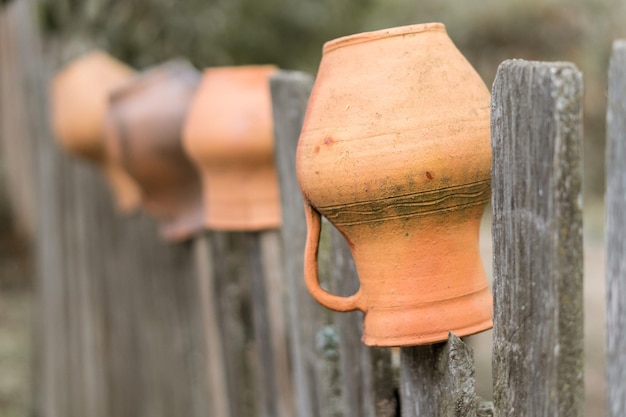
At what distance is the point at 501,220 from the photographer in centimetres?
87

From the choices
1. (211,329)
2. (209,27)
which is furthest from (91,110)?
(209,27)

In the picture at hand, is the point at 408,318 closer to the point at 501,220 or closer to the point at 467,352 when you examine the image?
the point at 467,352

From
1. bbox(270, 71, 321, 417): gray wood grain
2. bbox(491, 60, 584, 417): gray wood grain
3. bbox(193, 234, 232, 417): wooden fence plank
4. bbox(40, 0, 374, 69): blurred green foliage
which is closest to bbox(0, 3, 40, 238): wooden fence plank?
bbox(40, 0, 374, 69): blurred green foliage

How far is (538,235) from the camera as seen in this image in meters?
0.80

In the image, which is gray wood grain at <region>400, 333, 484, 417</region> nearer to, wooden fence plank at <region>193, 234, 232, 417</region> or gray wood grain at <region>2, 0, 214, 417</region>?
wooden fence plank at <region>193, 234, 232, 417</region>

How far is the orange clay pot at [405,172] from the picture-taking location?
964mm

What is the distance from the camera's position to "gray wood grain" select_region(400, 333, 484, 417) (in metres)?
1.00

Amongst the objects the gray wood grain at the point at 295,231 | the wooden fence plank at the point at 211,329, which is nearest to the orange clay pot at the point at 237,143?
the gray wood grain at the point at 295,231

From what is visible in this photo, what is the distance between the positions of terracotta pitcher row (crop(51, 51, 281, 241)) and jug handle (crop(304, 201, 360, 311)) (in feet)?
2.04

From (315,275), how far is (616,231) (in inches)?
18.6

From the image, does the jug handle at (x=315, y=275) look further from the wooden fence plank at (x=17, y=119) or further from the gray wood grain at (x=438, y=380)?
the wooden fence plank at (x=17, y=119)

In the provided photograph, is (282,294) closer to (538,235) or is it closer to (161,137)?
(161,137)

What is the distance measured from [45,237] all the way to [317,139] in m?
2.79

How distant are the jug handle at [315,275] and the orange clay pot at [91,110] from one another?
138cm
